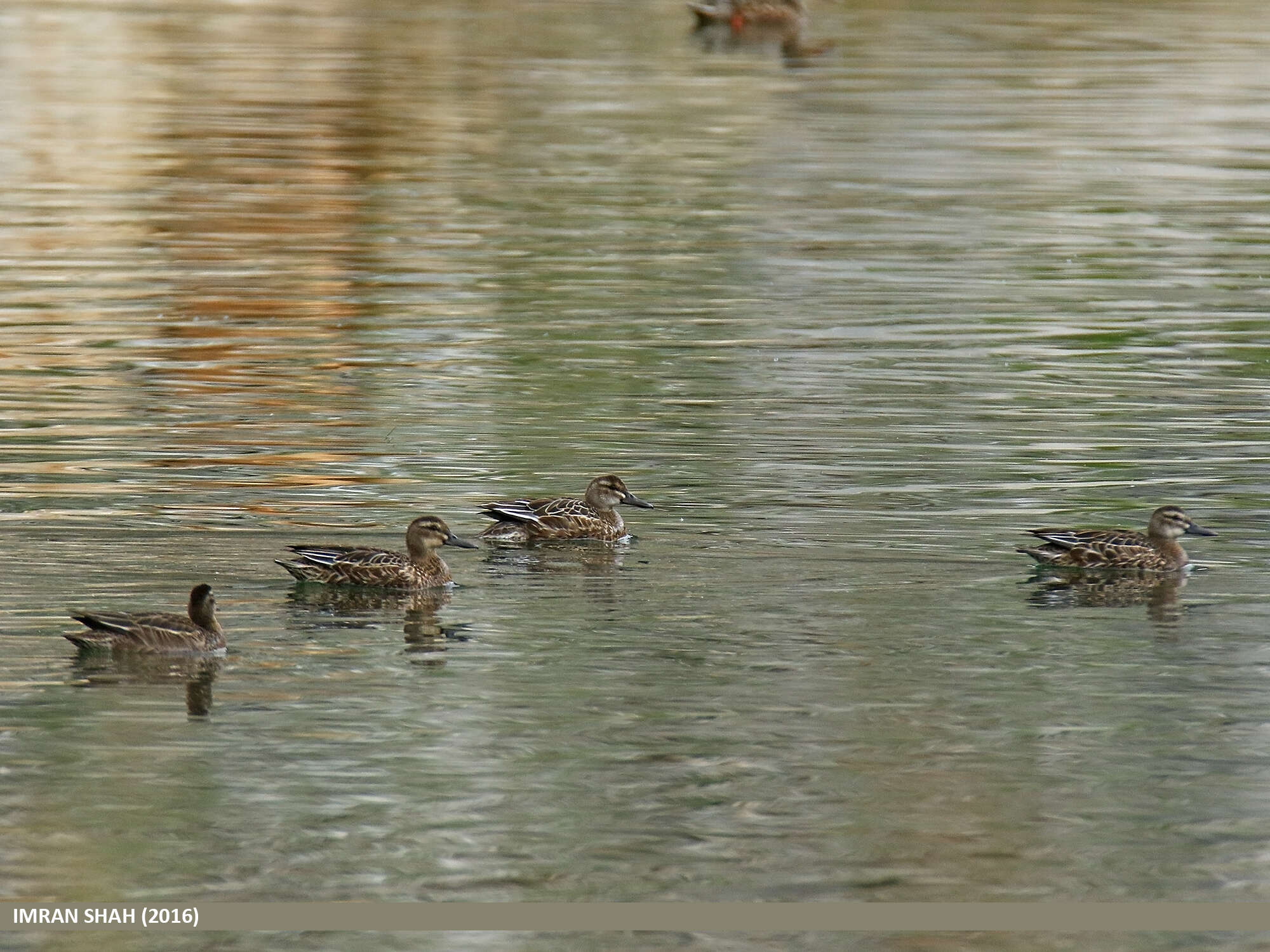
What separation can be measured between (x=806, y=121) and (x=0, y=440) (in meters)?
26.1

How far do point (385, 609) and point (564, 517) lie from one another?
165 cm

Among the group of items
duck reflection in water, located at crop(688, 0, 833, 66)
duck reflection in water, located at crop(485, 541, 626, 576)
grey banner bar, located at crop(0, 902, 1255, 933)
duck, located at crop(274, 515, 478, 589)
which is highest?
duck reflection in water, located at crop(688, 0, 833, 66)

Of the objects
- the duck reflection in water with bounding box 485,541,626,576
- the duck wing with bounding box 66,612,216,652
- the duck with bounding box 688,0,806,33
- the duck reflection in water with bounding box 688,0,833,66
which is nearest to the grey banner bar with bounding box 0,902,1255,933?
the duck wing with bounding box 66,612,216,652

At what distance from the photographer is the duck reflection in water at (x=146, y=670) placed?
38.9 ft

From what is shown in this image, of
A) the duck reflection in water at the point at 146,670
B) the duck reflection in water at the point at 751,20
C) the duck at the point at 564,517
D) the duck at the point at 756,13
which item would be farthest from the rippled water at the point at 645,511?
the duck at the point at 756,13

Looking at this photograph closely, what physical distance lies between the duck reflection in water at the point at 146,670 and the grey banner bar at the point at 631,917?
2725 millimetres

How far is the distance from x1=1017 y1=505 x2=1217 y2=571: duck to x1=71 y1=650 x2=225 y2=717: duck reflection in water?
4755mm

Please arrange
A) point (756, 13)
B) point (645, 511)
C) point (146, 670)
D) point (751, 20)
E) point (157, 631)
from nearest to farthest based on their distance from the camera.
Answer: point (157, 631), point (146, 670), point (645, 511), point (756, 13), point (751, 20)

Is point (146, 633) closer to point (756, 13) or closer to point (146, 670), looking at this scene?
point (146, 670)

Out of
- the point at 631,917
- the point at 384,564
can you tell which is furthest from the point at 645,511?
the point at 631,917

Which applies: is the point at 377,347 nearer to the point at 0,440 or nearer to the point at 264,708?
the point at 0,440

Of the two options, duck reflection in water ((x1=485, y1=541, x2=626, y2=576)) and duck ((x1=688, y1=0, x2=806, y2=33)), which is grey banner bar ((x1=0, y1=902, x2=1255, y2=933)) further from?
duck ((x1=688, y1=0, x2=806, y2=33))

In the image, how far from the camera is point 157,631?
39.3 feet

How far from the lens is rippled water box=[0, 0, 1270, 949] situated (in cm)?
993
